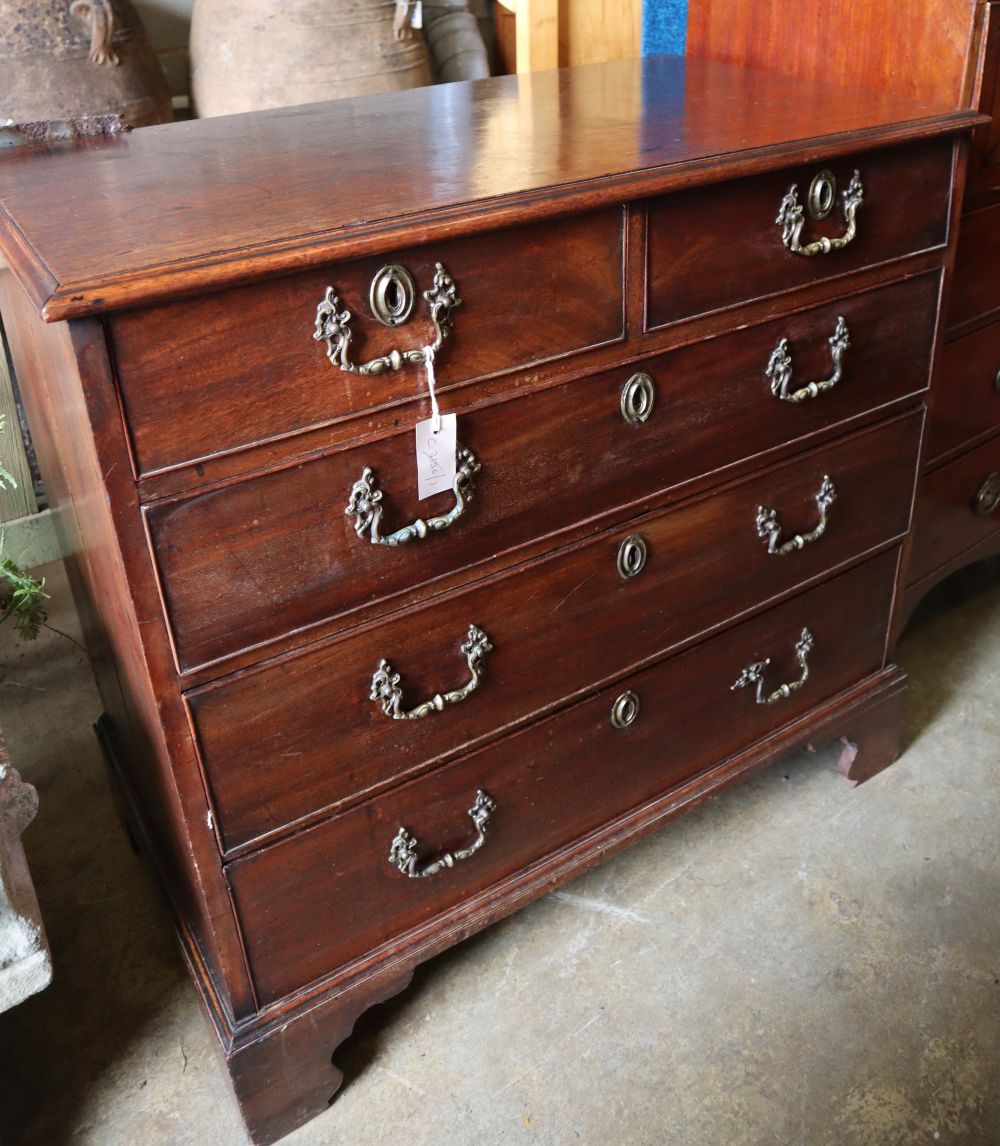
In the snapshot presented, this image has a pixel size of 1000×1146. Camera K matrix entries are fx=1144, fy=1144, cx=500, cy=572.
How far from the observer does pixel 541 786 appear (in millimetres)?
1421

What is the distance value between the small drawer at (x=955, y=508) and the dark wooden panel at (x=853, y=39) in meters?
0.61

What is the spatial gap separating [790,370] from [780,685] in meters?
0.49

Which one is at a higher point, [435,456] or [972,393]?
[435,456]

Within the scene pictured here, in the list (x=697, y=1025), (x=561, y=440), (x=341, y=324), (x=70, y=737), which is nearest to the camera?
(x=341, y=324)

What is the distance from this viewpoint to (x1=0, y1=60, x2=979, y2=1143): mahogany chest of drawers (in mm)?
999

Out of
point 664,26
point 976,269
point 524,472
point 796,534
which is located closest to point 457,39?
point 664,26

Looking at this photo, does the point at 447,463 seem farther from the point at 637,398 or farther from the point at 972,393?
the point at 972,393

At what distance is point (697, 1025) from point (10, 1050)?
88cm

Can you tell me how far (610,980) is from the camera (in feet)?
5.03

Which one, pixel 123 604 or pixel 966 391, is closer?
pixel 123 604

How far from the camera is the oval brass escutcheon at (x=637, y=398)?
4.06 feet

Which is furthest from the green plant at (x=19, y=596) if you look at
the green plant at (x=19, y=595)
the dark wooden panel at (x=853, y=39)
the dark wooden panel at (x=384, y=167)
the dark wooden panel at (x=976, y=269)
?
the dark wooden panel at (x=976, y=269)

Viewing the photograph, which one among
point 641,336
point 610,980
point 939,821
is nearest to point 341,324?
point 641,336

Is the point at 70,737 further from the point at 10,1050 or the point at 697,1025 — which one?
the point at 697,1025
